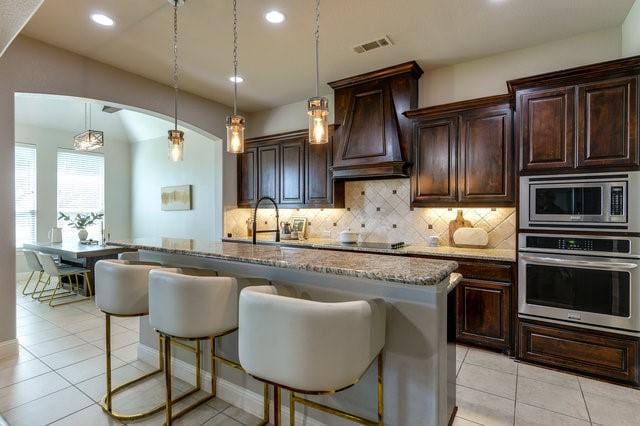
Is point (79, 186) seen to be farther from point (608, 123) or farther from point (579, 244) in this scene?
point (608, 123)

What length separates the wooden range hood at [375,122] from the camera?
3.68 metres

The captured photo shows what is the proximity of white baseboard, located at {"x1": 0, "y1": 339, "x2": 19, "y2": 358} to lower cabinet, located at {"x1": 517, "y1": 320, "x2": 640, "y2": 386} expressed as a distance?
4.51 m

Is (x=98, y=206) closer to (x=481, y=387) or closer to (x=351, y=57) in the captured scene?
(x=351, y=57)

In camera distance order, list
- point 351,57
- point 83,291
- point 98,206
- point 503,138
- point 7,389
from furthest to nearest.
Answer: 1. point 98,206
2. point 83,291
3. point 351,57
4. point 503,138
5. point 7,389

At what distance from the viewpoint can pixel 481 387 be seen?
245 cm

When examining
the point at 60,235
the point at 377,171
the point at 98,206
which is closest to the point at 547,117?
the point at 377,171

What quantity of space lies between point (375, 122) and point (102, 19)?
9.15 ft

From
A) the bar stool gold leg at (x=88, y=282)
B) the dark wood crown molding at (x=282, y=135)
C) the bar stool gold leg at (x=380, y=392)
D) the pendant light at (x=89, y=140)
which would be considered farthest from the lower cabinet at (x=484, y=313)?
the pendant light at (x=89, y=140)

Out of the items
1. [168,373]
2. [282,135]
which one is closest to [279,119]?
[282,135]

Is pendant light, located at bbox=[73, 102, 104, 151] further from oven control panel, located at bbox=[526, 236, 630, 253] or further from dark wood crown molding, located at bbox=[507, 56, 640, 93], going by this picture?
oven control panel, located at bbox=[526, 236, 630, 253]

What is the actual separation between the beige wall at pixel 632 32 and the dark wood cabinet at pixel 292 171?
3.36 meters

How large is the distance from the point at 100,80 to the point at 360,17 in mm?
2846

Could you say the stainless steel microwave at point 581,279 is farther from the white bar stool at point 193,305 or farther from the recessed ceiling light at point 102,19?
the recessed ceiling light at point 102,19

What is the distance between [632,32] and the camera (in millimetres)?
2627
